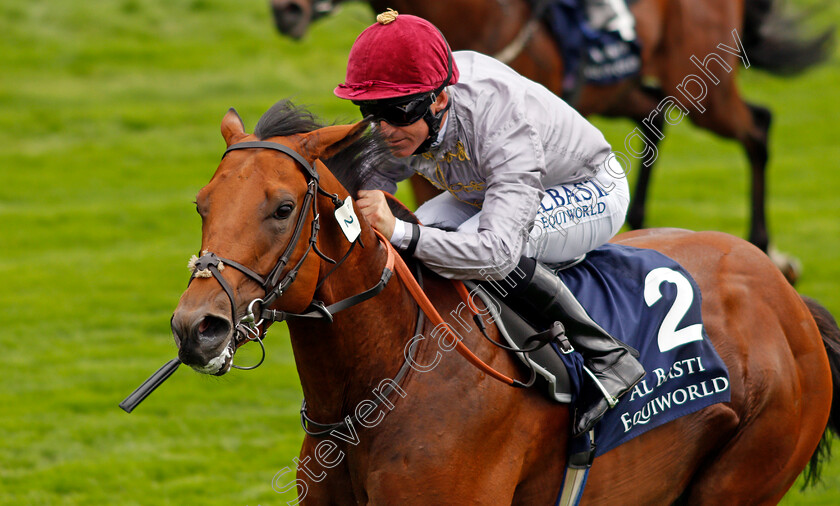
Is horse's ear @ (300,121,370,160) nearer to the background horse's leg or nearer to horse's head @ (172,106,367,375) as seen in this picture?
horse's head @ (172,106,367,375)

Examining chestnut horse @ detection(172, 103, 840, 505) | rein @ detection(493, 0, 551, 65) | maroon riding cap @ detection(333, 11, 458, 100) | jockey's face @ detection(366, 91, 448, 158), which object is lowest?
rein @ detection(493, 0, 551, 65)

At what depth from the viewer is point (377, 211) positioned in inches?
98.2

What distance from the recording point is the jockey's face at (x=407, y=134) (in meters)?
2.54

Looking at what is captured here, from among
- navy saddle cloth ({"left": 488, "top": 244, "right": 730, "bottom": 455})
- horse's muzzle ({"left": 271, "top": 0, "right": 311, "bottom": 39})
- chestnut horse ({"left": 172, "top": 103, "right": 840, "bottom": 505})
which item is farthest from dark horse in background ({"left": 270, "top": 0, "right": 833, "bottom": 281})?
navy saddle cloth ({"left": 488, "top": 244, "right": 730, "bottom": 455})

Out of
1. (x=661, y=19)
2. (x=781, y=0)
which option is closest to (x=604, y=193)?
(x=661, y=19)

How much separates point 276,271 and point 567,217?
1.07 m

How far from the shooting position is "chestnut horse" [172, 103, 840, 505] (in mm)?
2148

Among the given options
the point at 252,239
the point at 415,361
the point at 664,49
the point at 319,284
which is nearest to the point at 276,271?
the point at 252,239

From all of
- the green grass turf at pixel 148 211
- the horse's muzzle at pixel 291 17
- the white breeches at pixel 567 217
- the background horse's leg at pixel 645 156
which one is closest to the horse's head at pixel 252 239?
the green grass turf at pixel 148 211

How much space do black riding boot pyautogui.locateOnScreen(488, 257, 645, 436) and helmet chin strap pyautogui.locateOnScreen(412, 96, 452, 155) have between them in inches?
16.6

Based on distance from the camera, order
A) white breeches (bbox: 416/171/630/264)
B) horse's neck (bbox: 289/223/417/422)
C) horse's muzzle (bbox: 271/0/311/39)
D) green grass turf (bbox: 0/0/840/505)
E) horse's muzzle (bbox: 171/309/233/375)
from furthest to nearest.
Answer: horse's muzzle (bbox: 271/0/311/39) < green grass turf (bbox: 0/0/840/505) < white breeches (bbox: 416/171/630/264) < horse's neck (bbox: 289/223/417/422) < horse's muzzle (bbox: 171/309/233/375)

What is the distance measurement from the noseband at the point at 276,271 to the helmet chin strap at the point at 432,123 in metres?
0.41

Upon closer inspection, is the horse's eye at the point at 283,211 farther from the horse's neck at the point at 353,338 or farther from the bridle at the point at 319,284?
the horse's neck at the point at 353,338

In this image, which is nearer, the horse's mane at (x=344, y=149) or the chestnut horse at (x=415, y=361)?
the chestnut horse at (x=415, y=361)
